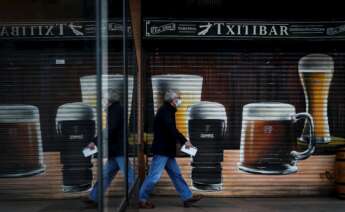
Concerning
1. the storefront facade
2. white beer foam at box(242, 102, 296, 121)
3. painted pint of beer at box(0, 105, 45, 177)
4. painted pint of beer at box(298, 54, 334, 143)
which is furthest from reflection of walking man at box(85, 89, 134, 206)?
painted pint of beer at box(298, 54, 334, 143)

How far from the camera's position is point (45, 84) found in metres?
6.78

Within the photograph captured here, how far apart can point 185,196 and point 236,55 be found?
279cm

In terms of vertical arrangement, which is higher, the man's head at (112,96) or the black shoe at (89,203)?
the man's head at (112,96)

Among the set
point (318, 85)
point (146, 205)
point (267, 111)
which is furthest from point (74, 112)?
point (318, 85)

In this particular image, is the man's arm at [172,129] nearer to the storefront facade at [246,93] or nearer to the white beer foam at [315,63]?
the storefront facade at [246,93]

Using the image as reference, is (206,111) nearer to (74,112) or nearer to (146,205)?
(146,205)

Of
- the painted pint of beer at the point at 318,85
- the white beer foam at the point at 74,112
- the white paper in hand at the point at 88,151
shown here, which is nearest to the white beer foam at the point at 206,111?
the painted pint of beer at the point at 318,85

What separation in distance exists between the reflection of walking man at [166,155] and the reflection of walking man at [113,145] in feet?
9.44

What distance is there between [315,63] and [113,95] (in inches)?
235

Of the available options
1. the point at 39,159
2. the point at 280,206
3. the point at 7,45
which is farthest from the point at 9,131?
the point at 280,206

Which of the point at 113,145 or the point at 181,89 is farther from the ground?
the point at 181,89

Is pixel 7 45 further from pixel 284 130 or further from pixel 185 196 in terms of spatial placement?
pixel 284 130

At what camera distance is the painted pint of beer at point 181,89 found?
8.78 m

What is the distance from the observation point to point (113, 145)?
13.1 feet
